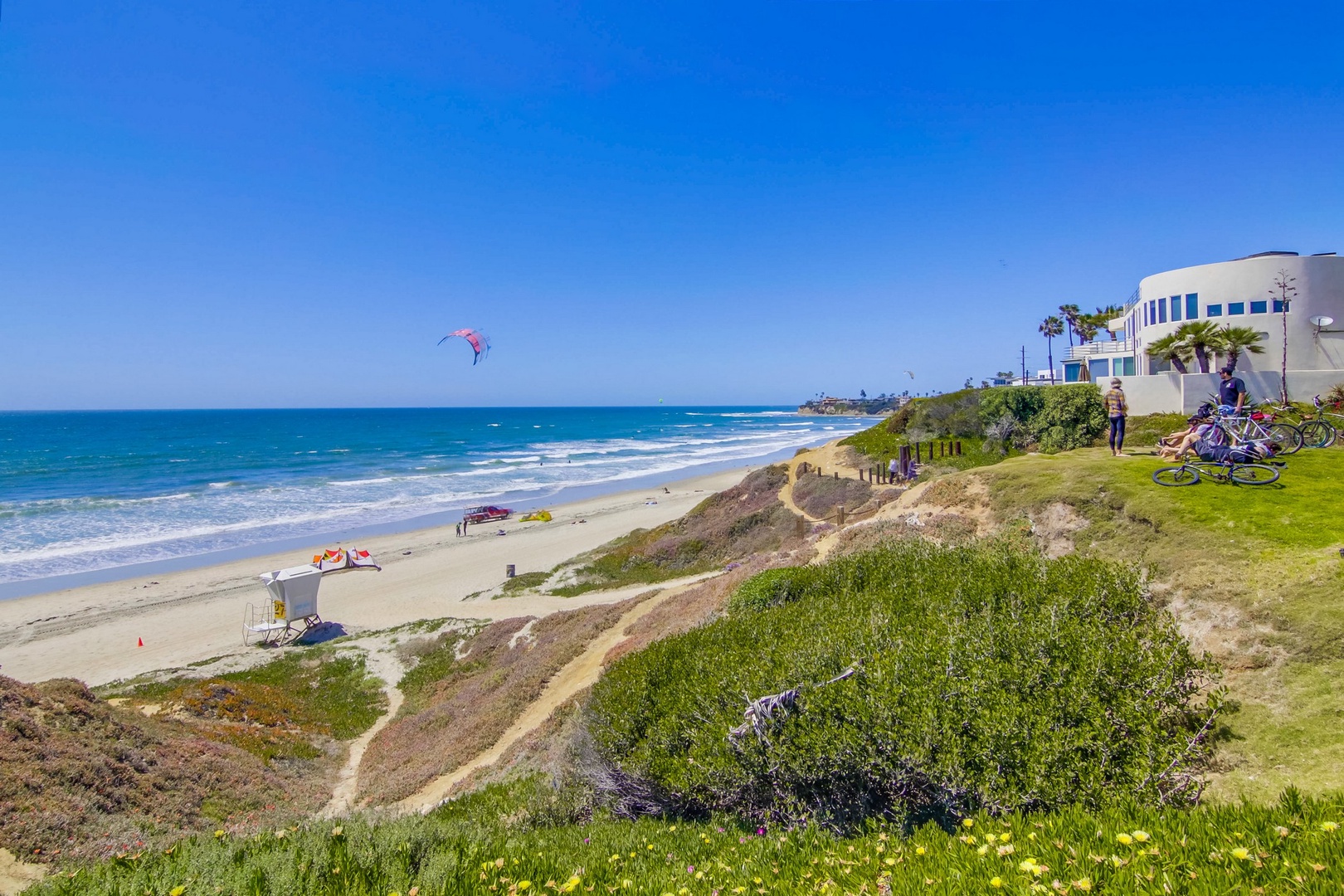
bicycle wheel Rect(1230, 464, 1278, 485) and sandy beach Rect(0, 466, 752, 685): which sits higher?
bicycle wheel Rect(1230, 464, 1278, 485)

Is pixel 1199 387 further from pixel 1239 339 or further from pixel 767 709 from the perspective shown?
pixel 767 709

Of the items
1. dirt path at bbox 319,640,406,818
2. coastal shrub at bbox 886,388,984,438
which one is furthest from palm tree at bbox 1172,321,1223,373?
dirt path at bbox 319,640,406,818

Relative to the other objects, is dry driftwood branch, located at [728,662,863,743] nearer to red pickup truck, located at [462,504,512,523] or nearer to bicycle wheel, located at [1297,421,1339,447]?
bicycle wheel, located at [1297,421,1339,447]

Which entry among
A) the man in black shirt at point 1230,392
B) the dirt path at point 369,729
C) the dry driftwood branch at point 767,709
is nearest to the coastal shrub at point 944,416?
the man in black shirt at point 1230,392

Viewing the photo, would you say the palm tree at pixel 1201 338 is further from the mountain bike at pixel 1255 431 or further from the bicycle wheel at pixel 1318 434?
the mountain bike at pixel 1255 431

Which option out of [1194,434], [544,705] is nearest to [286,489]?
[544,705]

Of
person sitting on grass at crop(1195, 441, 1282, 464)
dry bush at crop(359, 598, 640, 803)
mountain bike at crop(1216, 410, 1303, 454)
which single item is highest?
mountain bike at crop(1216, 410, 1303, 454)
